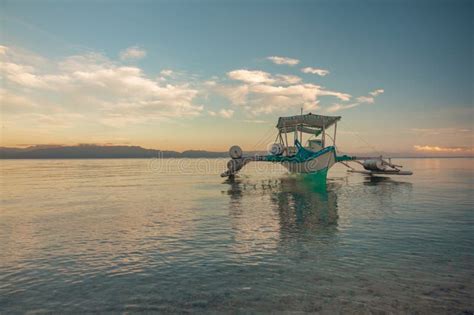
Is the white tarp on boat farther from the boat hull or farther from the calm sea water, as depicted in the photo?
the calm sea water

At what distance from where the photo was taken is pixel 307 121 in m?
54.6

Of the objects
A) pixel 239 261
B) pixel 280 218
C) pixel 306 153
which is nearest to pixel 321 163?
pixel 306 153

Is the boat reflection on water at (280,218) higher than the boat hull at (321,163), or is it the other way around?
the boat hull at (321,163)

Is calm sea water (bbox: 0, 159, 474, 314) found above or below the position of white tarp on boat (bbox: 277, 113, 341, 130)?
below

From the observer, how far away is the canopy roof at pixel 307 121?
2112 inches

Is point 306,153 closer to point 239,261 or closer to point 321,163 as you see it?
point 321,163

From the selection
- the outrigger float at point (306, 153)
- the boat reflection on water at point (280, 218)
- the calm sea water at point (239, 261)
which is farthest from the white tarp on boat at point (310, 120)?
the calm sea water at point (239, 261)

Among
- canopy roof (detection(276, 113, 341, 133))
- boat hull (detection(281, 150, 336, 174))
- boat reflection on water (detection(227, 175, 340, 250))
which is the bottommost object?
boat reflection on water (detection(227, 175, 340, 250))

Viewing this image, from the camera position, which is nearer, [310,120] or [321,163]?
[321,163]

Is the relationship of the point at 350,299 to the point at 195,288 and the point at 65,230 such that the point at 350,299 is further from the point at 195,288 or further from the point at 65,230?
the point at 65,230

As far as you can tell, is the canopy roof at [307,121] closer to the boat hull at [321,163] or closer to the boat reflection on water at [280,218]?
the boat hull at [321,163]

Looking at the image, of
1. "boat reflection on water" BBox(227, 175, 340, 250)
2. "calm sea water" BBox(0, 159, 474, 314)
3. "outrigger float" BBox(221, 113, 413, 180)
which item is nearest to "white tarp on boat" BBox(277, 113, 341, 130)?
"outrigger float" BBox(221, 113, 413, 180)

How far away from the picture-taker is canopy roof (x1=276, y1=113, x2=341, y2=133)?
2112 inches

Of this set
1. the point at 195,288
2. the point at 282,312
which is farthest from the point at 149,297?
the point at 282,312
